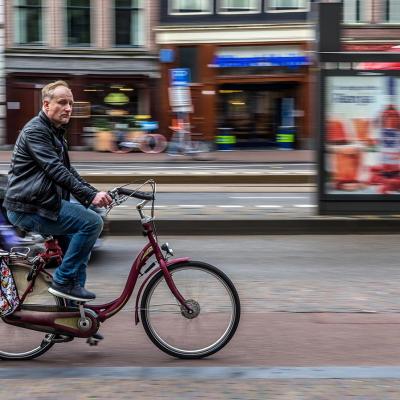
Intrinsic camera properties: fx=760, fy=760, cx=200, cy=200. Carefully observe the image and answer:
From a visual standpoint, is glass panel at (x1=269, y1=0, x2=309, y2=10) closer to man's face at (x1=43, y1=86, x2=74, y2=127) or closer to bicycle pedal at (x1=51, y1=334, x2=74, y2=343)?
man's face at (x1=43, y1=86, x2=74, y2=127)

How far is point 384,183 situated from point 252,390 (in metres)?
6.80

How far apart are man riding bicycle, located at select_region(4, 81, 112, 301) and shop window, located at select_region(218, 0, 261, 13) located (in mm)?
26615

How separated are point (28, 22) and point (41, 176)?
27.6m

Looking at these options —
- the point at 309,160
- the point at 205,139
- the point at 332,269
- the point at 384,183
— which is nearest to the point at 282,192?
the point at 384,183

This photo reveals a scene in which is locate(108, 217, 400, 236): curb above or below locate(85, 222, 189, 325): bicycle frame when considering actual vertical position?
below

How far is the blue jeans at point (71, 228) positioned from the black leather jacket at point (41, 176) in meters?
0.06

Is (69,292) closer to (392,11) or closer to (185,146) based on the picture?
(185,146)

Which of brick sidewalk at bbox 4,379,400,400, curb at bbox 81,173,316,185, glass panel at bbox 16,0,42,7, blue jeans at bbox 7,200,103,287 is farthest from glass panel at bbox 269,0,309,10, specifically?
brick sidewalk at bbox 4,379,400,400

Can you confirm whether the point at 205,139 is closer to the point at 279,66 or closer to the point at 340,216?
the point at 279,66

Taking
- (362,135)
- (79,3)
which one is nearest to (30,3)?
(79,3)

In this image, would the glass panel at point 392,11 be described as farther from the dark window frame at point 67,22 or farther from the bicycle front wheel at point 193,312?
the bicycle front wheel at point 193,312

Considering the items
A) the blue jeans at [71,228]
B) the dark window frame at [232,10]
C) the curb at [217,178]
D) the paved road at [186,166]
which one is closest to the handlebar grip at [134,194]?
the blue jeans at [71,228]

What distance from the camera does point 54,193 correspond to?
14.4 feet

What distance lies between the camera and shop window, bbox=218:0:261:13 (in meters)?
30.1
